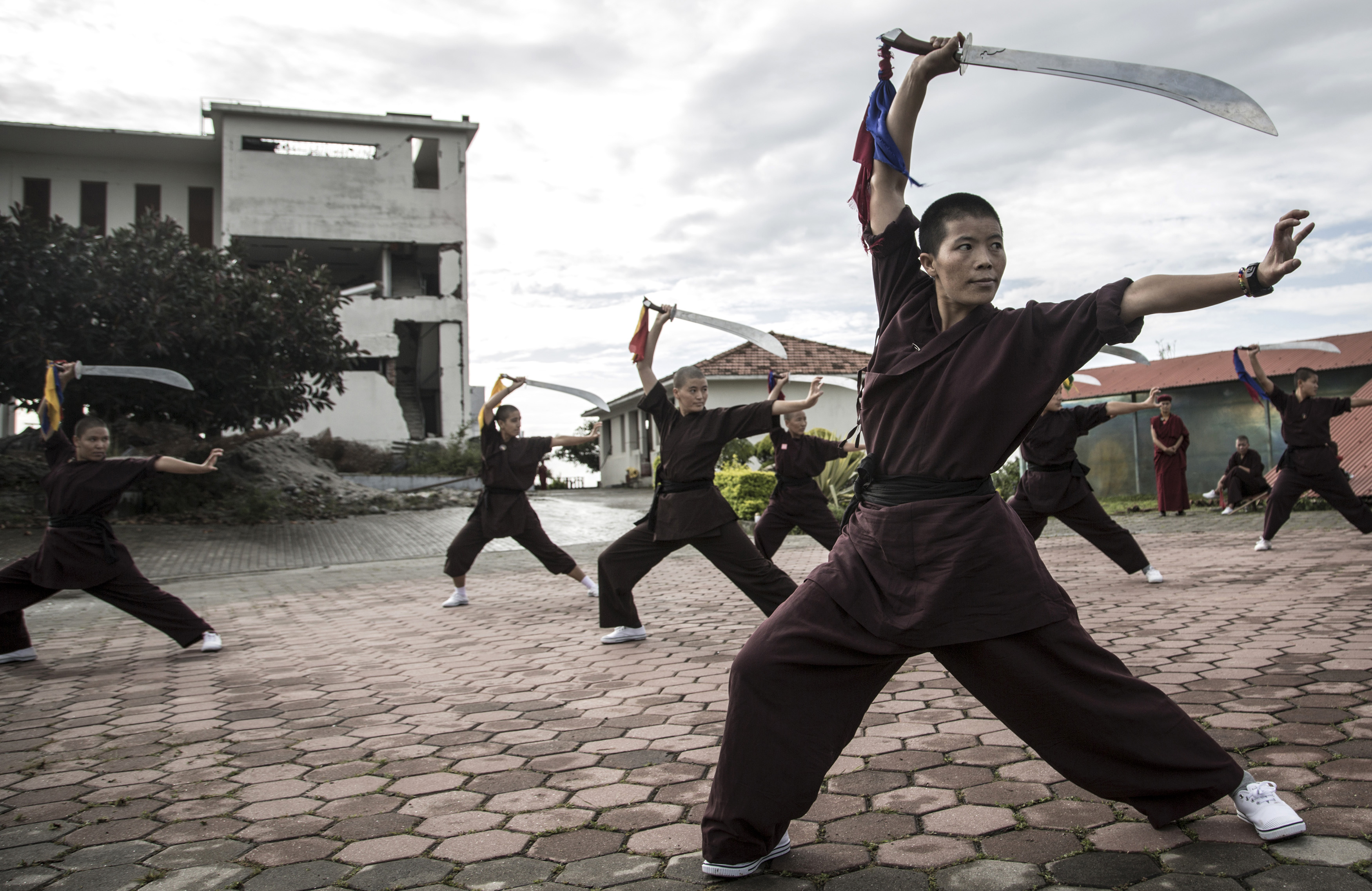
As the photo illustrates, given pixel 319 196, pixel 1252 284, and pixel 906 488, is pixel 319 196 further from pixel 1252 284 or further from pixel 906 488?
pixel 1252 284

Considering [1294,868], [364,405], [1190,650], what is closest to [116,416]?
[364,405]

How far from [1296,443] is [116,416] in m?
17.2

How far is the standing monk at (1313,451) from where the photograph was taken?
29.4 feet

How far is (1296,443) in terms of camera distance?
29.9 ft

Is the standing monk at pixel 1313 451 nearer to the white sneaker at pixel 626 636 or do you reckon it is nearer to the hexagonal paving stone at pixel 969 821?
the white sneaker at pixel 626 636

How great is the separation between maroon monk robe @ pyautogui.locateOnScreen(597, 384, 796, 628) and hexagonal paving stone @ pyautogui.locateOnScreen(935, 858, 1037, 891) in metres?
3.11

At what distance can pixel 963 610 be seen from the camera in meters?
2.39

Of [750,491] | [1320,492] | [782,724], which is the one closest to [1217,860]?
[782,724]

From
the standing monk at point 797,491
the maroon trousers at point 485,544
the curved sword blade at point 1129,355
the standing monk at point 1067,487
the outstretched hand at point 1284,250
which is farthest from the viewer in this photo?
the maroon trousers at point 485,544

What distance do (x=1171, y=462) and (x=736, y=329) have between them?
39.6 ft

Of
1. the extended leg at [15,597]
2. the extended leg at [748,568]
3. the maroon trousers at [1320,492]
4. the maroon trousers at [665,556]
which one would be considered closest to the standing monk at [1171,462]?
the maroon trousers at [1320,492]

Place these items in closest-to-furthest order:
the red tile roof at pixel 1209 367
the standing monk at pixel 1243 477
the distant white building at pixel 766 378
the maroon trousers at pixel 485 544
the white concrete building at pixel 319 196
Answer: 1. the maroon trousers at pixel 485 544
2. the standing monk at pixel 1243 477
3. the red tile roof at pixel 1209 367
4. the distant white building at pixel 766 378
5. the white concrete building at pixel 319 196

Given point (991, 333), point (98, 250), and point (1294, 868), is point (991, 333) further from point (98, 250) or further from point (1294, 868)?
point (98, 250)

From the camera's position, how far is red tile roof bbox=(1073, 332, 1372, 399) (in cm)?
1575
